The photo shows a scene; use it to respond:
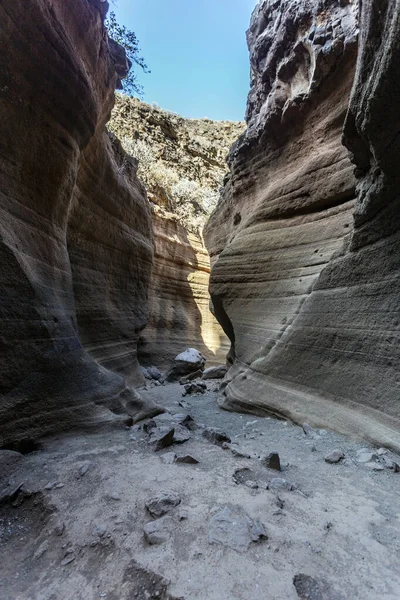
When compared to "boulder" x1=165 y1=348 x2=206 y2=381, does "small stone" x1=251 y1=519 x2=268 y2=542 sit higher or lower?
higher

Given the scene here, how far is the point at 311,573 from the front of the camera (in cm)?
153

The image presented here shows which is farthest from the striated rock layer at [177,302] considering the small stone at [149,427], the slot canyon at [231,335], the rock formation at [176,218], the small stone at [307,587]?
the small stone at [307,587]

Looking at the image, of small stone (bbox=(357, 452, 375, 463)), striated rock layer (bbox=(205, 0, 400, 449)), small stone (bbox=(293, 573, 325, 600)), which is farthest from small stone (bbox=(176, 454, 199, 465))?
striated rock layer (bbox=(205, 0, 400, 449))

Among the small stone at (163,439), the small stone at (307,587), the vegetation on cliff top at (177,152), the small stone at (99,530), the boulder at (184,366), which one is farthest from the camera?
the vegetation on cliff top at (177,152)

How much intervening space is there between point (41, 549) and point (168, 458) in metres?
1.23

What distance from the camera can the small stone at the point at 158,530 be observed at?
1.76 meters

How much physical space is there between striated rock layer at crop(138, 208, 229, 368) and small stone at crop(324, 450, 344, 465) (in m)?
9.08

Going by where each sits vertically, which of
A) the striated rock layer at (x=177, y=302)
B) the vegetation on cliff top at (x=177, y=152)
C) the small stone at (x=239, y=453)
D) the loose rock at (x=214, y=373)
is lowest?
the loose rock at (x=214, y=373)

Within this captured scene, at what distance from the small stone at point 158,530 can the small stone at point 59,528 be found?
54 cm

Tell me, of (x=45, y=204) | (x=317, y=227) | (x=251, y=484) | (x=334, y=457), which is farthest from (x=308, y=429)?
(x=45, y=204)

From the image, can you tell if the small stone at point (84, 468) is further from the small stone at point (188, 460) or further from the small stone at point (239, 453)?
the small stone at point (239, 453)

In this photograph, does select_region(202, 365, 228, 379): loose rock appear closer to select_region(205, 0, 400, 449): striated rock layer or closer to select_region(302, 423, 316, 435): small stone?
select_region(205, 0, 400, 449): striated rock layer

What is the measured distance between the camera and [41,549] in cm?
183

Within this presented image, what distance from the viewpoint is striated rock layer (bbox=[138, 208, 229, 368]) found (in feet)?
40.4
